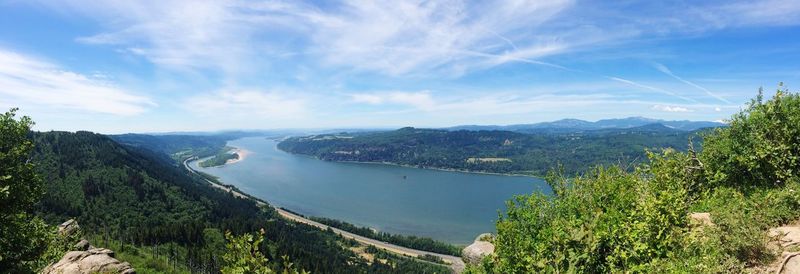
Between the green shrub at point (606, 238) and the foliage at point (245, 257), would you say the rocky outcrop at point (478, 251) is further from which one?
the foliage at point (245, 257)

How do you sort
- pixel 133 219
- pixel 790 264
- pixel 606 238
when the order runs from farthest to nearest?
1. pixel 133 219
2. pixel 606 238
3. pixel 790 264

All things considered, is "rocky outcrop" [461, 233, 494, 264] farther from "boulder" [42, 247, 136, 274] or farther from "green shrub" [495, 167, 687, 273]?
"boulder" [42, 247, 136, 274]

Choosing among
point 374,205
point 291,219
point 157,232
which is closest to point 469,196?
point 374,205

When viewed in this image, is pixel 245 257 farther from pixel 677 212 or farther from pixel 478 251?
pixel 478 251

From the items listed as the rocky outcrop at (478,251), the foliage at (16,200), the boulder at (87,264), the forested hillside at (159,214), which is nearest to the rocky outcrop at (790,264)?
the rocky outcrop at (478,251)

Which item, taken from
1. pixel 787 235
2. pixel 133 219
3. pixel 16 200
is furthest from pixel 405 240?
pixel 787 235

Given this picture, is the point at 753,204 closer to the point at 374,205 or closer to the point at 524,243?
the point at 524,243
